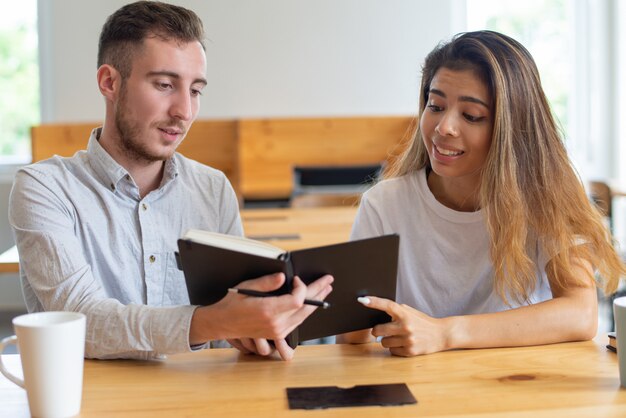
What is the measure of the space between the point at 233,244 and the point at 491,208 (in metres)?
0.66

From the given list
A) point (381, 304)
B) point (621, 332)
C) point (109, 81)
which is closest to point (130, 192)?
point (109, 81)

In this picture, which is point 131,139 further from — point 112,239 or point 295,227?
point 295,227

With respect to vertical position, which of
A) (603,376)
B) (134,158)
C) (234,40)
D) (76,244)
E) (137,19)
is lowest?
(603,376)

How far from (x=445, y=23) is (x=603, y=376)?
13.4 ft

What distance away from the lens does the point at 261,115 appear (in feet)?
16.4

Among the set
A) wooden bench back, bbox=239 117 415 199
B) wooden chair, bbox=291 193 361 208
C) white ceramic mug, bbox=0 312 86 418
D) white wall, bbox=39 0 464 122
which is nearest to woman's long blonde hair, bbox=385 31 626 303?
white ceramic mug, bbox=0 312 86 418

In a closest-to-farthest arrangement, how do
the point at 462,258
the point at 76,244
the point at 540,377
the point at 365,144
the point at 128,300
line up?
the point at 540,377, the point at 76,244, the point at 128,300, the point at 462,258, the point at 365,144

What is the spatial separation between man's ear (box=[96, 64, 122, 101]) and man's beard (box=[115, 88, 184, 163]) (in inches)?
1.3

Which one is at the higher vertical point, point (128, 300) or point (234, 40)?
point (234, 40)

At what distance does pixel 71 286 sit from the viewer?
1340 millimetres

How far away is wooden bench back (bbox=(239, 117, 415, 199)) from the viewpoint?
4656 millimetres

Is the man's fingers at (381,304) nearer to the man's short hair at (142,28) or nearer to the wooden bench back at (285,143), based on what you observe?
the man's short hair at (142,28)

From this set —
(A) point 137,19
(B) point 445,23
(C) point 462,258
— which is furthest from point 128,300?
(B) point 445,23

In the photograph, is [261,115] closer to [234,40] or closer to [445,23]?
[234,40]
